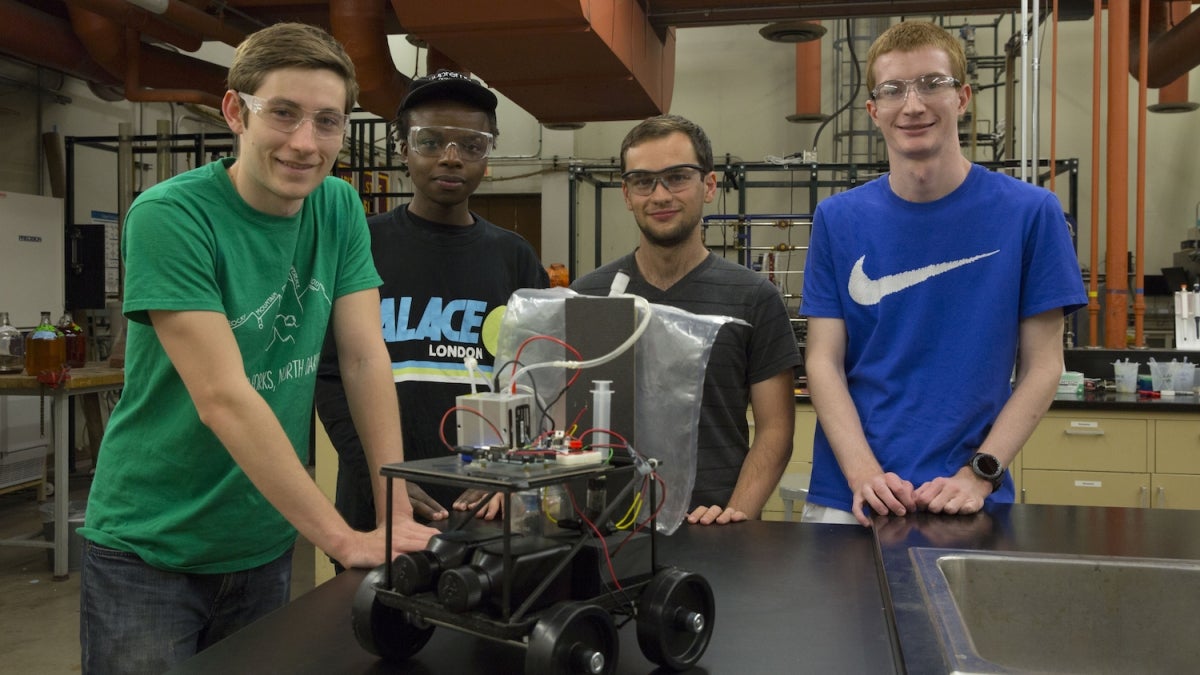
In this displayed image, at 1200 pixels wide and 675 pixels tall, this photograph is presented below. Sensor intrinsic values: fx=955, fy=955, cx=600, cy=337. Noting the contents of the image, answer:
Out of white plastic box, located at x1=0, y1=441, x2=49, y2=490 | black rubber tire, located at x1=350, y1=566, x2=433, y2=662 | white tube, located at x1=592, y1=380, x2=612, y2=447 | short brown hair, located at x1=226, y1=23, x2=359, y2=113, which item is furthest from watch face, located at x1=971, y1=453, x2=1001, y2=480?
white plastic box, located at x1=0, y1=441, x2=49, y2=490

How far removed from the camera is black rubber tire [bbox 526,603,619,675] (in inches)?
29.3

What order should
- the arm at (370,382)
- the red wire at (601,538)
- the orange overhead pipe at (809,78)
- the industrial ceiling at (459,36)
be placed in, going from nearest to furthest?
the red wire at (601,538)
the arm at (370,382)
the industrial ceiling at (459,36)
the orange overhead pipe at (809,78)

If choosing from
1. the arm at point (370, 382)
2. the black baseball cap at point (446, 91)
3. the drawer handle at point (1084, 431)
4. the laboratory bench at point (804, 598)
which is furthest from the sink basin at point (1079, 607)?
the drawer handle at point (1084, 431)

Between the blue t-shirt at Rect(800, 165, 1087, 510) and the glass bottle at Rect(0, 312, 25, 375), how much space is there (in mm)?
3830

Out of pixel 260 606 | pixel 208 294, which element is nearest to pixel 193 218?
pixel 208 294

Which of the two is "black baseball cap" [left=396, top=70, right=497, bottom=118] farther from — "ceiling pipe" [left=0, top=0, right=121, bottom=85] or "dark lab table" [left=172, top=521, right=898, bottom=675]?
"ceiling pipe" [left=0, top=0, right=121, bottom=85]

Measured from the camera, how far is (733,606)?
992 mm

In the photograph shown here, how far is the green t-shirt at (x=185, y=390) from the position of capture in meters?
1.14

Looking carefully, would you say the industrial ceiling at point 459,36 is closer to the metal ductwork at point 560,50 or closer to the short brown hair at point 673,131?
the metal ductwork at point 560,50

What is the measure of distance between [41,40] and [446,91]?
4.28 meters

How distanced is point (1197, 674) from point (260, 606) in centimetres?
119

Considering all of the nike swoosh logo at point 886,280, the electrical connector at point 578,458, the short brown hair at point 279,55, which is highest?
the short brown hair at point 279,55

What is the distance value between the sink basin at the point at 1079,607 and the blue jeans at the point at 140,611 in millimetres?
912

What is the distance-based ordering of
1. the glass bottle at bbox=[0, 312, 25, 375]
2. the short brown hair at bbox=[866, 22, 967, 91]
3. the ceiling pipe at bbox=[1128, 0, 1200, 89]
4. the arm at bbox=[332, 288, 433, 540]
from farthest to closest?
the ceiling pipe at bbox=[1128, 0, 1200, 89], the glass bottle at bbox=[0, 312, 25, 375], the short brown hair at bbox=[866, 22, 967, 91], the arm at bbox=[332, 288, 433, 540]
